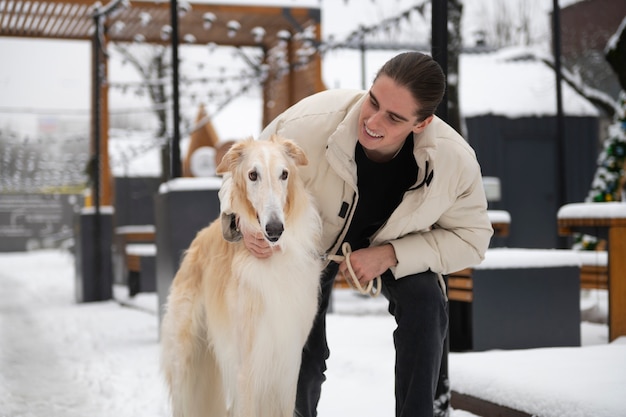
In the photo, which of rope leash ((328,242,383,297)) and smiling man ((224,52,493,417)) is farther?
rope leash ((328,242,383,297))

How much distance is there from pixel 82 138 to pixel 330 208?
1195 cm

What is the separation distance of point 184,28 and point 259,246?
A: 9219 millimetres

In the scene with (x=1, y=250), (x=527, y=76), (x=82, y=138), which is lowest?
(x=1, y=250)

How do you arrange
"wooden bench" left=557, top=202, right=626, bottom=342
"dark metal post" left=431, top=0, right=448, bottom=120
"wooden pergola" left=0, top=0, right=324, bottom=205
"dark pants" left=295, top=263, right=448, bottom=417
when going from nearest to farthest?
"dark pants" left=295, top=263, right=448, bottom=417 → "dark metal post" left=431, top=0, right=448, bottom=120 → "wooden bench" left=557, top=202, right=626, bottom=342 → "wooden pergola" left=0, top=0, right=324, bottom=205

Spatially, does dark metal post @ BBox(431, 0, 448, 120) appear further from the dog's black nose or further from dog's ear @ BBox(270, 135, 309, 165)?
the dog's black nose

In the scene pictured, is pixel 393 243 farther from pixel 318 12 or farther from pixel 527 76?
pixel 527 76

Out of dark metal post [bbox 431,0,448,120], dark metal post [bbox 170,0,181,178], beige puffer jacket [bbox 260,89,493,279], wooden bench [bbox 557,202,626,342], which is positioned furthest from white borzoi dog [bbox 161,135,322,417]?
dark metal post [bbox 170,0,181,178]

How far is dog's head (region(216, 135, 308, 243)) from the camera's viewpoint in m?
2.20

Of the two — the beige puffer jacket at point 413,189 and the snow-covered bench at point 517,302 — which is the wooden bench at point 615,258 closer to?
the snow-covered bench at point 517,302

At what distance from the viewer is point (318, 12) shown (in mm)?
10219

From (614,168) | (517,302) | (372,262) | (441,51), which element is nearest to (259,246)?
(372,262)

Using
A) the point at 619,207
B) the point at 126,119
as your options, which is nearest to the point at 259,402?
the point at 619,207

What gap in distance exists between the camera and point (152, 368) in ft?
15.2

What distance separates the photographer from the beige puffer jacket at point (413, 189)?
92.9 inches
